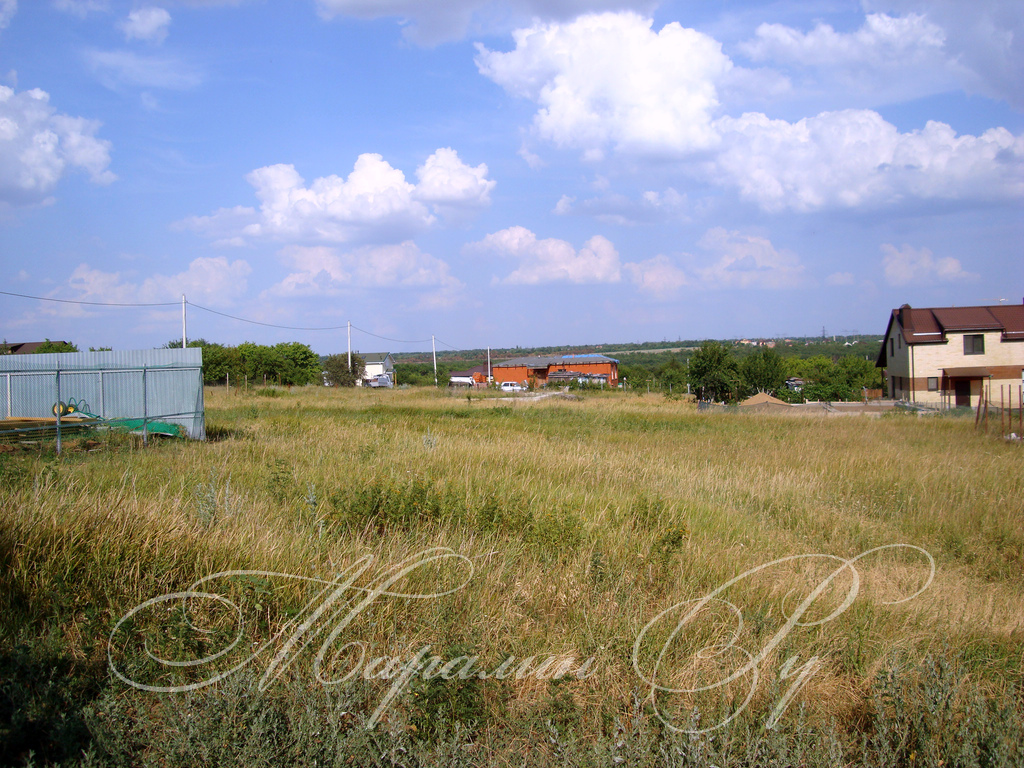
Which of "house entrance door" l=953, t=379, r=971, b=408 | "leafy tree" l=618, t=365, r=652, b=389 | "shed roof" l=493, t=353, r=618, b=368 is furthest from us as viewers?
"shed roof" l=493, t=353, r=618, b=368

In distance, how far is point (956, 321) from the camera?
39250 mm

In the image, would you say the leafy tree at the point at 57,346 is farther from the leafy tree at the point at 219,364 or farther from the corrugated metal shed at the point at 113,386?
the corrugated metal shed at the point at 113,386

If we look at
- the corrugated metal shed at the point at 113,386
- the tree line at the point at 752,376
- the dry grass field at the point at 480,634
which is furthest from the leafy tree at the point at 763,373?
the dry grass field at the point at 480,634

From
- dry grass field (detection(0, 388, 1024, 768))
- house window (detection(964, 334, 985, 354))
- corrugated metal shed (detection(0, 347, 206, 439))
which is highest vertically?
house window (detection(964, 334, 985, 354))

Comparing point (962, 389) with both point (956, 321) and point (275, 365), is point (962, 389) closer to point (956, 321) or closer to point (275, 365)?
point (956, 321)

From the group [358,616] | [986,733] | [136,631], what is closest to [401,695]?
[358,616]

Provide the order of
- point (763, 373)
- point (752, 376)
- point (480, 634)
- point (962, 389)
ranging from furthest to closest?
point (763, 373) → point (752, 376) → point (962, 389) → point (480, 634)

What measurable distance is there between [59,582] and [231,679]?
137 centimetres

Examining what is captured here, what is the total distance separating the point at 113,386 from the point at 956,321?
45.5 m

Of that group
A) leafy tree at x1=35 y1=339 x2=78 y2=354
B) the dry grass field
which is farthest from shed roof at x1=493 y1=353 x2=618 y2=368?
the dry grass field

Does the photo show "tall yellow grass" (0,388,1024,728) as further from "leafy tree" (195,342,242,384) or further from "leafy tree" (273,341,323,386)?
"leafy tree" (273,341,323,386)

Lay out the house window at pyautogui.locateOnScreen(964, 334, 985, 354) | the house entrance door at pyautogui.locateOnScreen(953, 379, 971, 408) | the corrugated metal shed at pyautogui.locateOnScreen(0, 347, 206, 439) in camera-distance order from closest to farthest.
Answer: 1. the corrugated metal shed at pyautogui.locateOnScreen(0, 347, 206, 439)
2. the house window at pyautogui.locateOnScreen(964, 334, 985, 354)
3. the house entrance door at pyautogui.locateOnScreen(953, 379, 971, 408)

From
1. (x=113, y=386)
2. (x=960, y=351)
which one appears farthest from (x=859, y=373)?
(x=113, y=386)

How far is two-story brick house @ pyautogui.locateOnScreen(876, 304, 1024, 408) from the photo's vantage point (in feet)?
126
